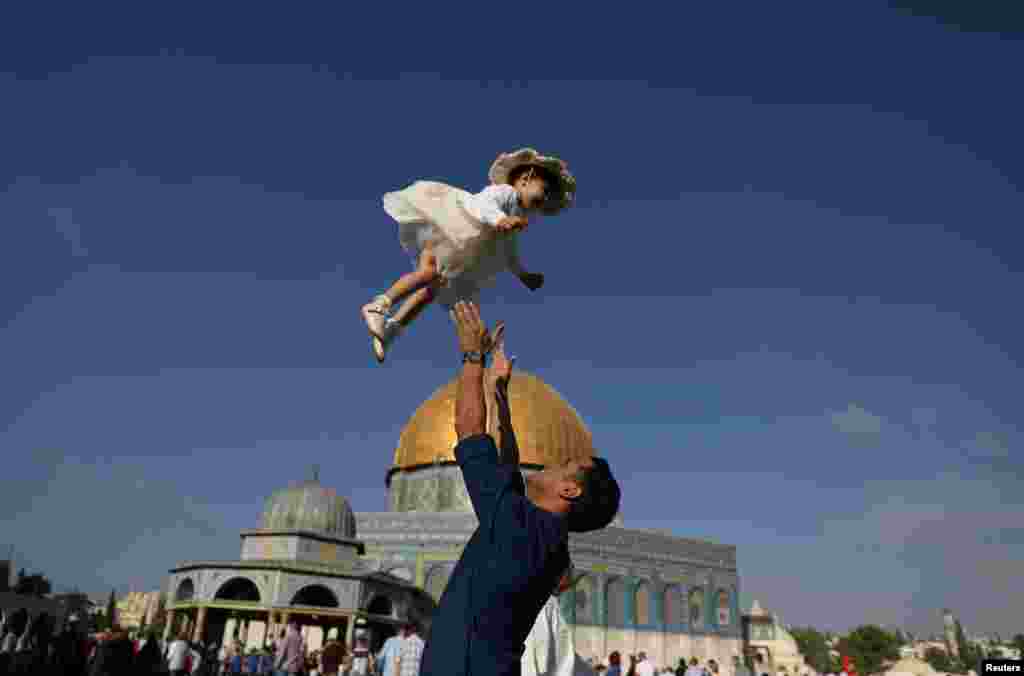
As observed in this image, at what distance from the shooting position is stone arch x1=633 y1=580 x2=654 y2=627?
37969 millimetres

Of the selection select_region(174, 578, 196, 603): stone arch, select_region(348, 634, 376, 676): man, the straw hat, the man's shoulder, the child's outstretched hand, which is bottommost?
select_region(348, 634, 376, 676): man

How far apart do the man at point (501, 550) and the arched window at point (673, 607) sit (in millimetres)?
39309

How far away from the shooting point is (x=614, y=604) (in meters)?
37.5

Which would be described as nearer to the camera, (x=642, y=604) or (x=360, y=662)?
(x=360, y=662)

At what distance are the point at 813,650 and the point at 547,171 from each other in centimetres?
10532

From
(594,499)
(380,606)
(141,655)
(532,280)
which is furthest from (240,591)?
(594,499)

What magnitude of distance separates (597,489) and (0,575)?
50667 mm

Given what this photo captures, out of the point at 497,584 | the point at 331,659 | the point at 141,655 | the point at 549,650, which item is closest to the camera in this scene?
the point at 497,584

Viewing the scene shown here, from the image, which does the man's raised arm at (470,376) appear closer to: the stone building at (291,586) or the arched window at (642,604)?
the stone building at (291,586)

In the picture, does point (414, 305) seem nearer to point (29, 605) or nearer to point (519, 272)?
point (519, 272)

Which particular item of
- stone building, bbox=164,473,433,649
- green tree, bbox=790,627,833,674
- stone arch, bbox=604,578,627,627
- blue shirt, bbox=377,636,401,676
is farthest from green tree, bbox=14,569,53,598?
green tree, bbox=790,627,833,674

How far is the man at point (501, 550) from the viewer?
2.24 metres

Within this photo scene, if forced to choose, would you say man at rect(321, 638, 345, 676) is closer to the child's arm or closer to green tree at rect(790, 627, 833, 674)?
the child's arm

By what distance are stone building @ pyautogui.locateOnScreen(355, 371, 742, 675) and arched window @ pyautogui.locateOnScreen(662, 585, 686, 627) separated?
2.0 inches
